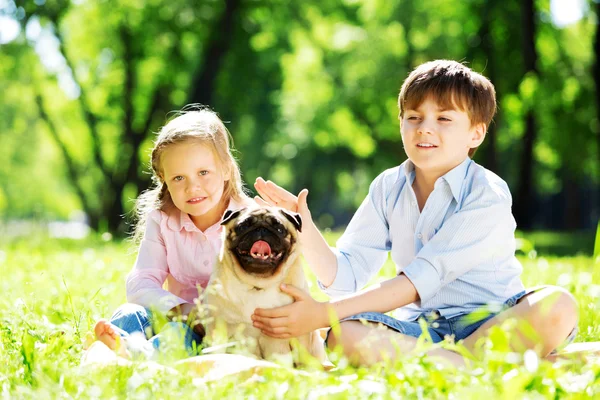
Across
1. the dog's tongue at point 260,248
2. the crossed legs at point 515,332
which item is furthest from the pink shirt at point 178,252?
the crossed legs at point 515,332

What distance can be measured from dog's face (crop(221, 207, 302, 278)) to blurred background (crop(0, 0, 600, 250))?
10.4 m

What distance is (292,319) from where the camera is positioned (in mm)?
Answer: 3186

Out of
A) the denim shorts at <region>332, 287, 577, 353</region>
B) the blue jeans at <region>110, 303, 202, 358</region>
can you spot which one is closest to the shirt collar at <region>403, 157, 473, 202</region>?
the denim shorts at <region>332, 287, 577, 353</region>

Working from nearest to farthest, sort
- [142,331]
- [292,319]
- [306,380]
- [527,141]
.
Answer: [306,380], [292,319], [142,331], [527,141]

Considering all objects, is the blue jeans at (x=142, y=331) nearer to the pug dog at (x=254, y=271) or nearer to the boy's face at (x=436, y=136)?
Result: the pug dog at (x=254, y=271)

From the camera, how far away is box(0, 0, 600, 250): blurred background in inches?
704

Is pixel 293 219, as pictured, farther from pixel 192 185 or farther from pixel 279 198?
pixel 192 185

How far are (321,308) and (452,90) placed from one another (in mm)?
1294

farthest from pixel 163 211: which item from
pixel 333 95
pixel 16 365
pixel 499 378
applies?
pixel 333 95

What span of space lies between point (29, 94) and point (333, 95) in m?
10.5

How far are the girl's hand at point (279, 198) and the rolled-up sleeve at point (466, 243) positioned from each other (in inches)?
27.1

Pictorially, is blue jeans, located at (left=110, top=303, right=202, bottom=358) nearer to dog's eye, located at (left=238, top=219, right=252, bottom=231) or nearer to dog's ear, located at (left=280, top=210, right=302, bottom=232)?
dog's eye, located at (left=238, top=219, right=252, bottom=231)

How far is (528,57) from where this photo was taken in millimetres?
16266

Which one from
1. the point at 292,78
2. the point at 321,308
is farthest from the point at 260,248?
the point at 292,78
